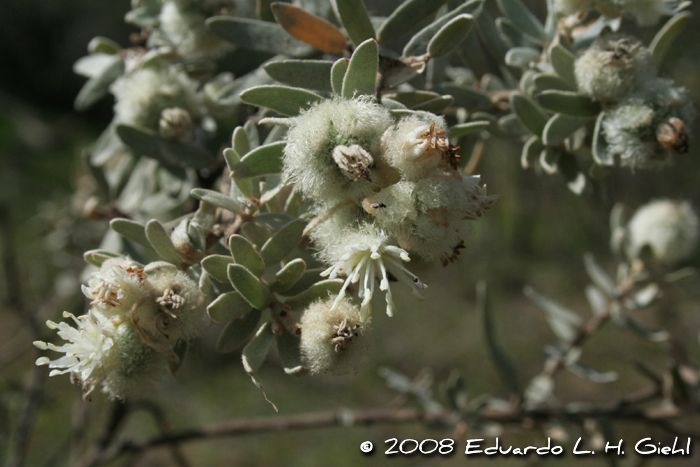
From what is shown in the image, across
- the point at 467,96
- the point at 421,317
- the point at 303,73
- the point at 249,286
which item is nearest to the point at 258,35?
the point at 303,73

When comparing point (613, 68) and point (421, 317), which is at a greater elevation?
point (613, 68)

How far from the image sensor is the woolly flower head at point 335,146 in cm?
77

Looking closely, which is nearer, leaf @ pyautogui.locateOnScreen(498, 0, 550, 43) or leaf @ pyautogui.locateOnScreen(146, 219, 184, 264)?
leaf @ pyautogui.locateOnScreen(146, 219, 184, 264)

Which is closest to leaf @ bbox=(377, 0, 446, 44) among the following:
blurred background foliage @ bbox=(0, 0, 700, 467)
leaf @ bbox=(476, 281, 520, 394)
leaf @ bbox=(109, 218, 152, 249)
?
leaf @ bbox=(109, 218, 152, 249)

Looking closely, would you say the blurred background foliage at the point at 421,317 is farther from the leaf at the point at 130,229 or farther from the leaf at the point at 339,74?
the leaf at the point at 339,74

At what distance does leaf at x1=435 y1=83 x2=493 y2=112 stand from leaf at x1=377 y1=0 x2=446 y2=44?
0.14 metres

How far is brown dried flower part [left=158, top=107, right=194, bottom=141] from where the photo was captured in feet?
3.97

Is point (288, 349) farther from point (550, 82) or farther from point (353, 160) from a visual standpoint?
point (550, 82)

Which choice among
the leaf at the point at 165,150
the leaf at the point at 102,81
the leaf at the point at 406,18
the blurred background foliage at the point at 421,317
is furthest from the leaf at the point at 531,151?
the blurred background foliage at the point at 421,317

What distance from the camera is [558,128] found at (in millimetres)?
1064

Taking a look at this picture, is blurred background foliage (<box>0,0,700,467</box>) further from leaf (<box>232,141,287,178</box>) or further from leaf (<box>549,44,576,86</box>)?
leaf (<box>549,44,576,86</box>)

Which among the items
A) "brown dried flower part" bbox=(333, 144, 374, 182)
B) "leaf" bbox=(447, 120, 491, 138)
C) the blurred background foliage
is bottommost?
the blurred background foliage

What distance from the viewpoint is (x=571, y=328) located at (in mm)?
1893

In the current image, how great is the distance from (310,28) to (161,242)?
1.63 feet
